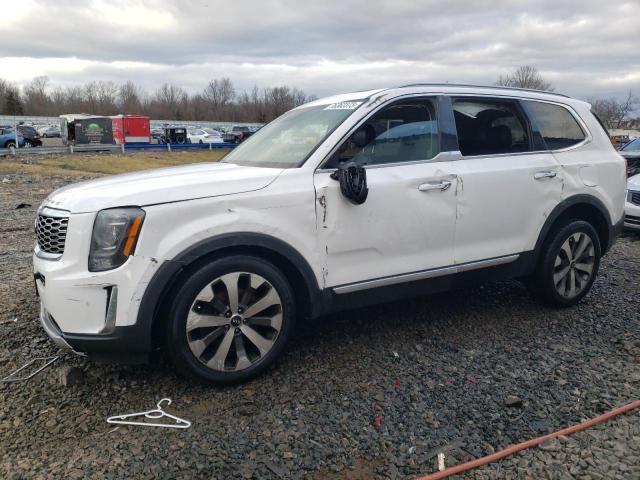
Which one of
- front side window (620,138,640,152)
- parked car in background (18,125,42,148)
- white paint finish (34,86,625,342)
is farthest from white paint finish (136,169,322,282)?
parked car in background (18,125,42,148)

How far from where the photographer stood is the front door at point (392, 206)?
129 inches

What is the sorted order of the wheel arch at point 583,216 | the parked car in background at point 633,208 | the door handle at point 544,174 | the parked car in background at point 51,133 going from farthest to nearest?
Result: the parked car in background at point 51,133
the parked car in background at point 633,208
the wheel arch at point 583,216
the door handle at point 544,174

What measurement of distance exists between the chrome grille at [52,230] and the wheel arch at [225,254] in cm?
59

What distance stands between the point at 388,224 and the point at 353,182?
1.34 ft

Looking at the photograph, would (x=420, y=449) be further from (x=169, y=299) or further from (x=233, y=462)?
(x=169, y=299)

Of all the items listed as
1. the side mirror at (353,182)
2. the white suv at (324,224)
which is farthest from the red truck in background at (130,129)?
the side mirror at (353,182)

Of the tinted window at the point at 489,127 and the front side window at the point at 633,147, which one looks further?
the front side window at the point at 633,147

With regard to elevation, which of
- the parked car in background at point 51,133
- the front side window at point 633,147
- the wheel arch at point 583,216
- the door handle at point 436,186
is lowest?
the wheel arch at point 583,216

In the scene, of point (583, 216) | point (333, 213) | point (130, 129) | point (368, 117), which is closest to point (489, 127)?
point (368, 117)

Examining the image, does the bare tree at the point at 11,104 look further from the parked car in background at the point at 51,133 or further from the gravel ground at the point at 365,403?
the gravel ground at the point at 365,403

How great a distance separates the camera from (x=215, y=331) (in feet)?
9.82

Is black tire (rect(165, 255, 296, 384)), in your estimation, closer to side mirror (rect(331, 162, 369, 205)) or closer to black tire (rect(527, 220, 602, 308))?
side mirror (rect(331, 162, 369, 205))

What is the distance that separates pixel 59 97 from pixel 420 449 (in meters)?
114

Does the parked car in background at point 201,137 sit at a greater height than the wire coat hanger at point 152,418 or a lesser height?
greater
